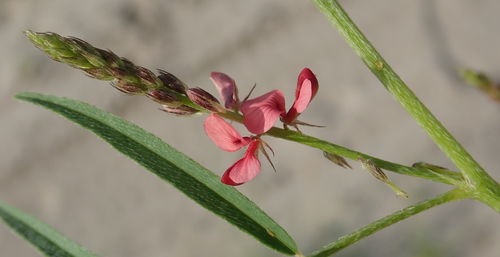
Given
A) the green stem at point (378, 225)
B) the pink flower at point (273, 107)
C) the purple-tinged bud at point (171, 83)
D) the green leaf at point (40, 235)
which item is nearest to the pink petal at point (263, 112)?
the pink flower at point (273, 107)

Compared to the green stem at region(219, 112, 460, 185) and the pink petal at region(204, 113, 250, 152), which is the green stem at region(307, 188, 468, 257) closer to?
the green stem at region(219, 112, 460, 185)

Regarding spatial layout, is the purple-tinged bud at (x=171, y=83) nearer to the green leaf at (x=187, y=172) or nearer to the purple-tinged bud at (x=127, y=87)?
the purple-tinged bud at (x=127, y=87)

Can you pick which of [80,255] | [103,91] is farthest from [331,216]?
[80,255]

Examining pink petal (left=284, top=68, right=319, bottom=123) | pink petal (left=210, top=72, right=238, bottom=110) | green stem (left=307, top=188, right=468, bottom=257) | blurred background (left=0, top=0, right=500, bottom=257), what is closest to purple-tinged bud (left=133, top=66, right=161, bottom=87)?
pink petal (left=210, top=72, right=238, bottom=110)

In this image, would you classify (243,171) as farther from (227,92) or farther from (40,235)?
(40,235)

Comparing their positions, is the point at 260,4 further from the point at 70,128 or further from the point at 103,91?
the point at 70,128
